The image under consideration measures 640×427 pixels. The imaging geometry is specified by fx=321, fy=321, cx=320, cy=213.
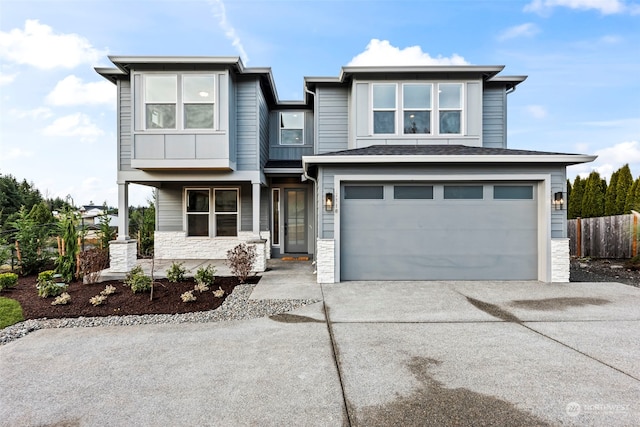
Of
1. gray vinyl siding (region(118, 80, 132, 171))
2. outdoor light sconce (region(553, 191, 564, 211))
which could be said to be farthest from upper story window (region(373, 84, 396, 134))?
gray vinyl siding (region(118, 80, 132, 171))

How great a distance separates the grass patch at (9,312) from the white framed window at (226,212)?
220 inches

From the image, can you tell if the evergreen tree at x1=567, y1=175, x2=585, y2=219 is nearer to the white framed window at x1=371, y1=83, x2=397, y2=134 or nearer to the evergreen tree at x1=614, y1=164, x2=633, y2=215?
the evergreen tree at x1=614, y1=164, x2=633, y2=215

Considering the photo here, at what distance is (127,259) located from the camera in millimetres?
8234

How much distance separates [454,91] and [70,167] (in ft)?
52.6

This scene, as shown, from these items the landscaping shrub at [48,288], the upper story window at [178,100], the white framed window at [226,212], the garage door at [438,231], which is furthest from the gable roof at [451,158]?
the landscaping shrub at [48,288]

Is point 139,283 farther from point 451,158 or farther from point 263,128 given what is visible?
point 451,158

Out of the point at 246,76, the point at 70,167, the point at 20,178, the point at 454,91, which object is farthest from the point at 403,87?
the point at 20,178

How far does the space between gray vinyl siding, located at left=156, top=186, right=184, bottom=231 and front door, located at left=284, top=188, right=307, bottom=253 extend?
11.4 ft

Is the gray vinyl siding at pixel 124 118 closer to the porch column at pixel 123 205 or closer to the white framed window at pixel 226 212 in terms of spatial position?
the porch column at pixel 123 205

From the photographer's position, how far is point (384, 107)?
8.97 meters

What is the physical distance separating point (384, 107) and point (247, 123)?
390cm

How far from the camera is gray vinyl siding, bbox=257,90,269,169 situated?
9500 mm

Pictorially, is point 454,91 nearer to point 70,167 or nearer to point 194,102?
point 194,102

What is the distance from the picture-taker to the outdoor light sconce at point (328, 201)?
695 centimetres
